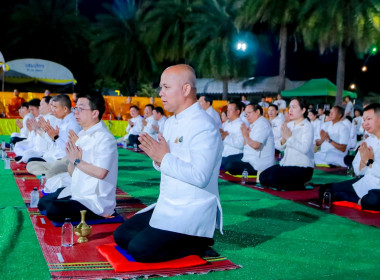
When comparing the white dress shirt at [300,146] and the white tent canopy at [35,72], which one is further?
the white tent canopy at [35,72]

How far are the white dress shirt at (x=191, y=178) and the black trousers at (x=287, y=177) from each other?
3840 mm

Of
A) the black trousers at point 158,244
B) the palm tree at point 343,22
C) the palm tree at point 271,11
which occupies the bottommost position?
the black trousers at point 158,244

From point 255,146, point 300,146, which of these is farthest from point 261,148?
point 300,146

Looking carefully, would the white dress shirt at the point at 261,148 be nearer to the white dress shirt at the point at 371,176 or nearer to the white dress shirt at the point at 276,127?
the white dress shirt at the point at 371,176

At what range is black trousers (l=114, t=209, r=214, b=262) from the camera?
3408 millimetres

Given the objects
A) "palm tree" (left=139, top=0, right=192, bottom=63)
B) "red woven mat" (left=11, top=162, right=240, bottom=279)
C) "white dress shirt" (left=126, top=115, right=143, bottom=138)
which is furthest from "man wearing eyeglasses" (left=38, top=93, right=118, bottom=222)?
"palm tree" (left=139, top=0, right=192, bottom=63)

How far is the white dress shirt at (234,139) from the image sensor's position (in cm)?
898

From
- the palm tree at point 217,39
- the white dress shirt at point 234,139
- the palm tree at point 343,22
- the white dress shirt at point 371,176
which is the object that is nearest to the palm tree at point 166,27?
the palm tree at point 217,39

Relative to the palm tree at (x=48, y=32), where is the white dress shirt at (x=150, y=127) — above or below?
below

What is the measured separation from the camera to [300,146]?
7.19m

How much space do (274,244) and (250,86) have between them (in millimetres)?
31297

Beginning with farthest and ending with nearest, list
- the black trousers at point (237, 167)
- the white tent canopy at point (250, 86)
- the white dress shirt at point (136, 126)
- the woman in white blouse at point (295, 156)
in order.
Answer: the white tent canopy at point (250, 86) → the white dress shirt at point (136, 126) → the black trousers at point (237, 167) → the woman in white blouse at point (295, 156)

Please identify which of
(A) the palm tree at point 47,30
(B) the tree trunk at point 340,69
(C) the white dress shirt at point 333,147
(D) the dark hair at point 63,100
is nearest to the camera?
(D) the dark hair at point 63,100

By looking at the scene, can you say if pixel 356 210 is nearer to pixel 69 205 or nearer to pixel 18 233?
pixel 69 205
